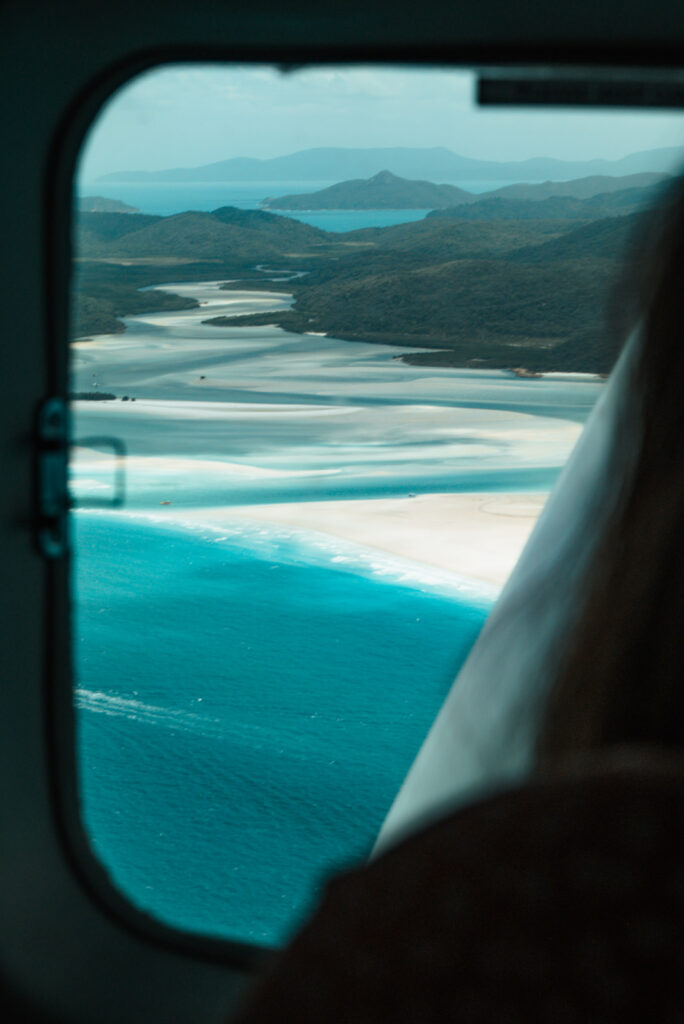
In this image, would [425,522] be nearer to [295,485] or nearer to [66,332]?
[295,485]

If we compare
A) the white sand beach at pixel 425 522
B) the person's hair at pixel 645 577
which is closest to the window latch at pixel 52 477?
the person's hair at pixel 645 577

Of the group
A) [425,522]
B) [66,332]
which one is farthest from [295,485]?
[66,332]

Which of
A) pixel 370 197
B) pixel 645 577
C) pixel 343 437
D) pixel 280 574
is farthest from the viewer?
pixel 280 574

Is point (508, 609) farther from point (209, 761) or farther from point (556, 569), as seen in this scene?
point (209, 761)

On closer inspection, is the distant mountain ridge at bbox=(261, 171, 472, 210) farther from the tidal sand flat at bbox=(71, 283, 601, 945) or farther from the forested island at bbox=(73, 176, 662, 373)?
the tidal sand flat at bbox=(71, 283, 601, 945)

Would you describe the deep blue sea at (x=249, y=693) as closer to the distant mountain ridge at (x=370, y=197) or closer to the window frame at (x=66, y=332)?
the distant mountain ridge at (x=370, y=197)

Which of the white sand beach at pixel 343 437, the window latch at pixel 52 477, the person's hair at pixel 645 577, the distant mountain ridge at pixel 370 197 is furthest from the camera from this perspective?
the white sand beach at pixel 343 437

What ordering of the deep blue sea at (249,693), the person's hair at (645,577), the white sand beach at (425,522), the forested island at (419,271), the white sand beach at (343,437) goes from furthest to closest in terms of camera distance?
the deep blue sea at (249,693) < the white sand beach at (425,522) < the white sand beach at (343,437) < the forested island at (419,271) < the person's hair at (645,577)
